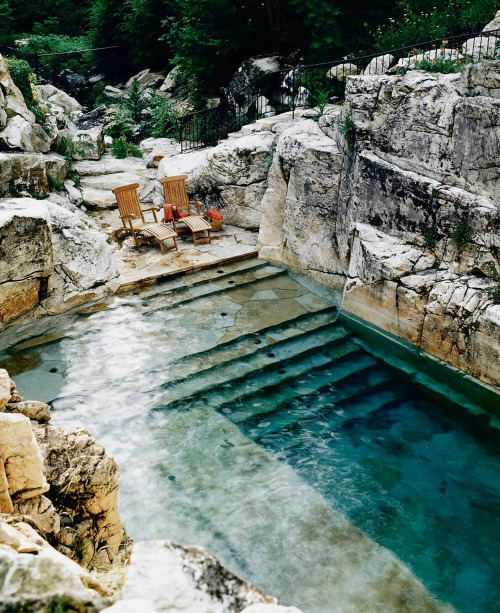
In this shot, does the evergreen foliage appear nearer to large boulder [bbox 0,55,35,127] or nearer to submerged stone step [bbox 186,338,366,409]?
large boulder [bbox 0,55,35,127]

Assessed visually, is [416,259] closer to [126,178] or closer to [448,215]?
[448,215]

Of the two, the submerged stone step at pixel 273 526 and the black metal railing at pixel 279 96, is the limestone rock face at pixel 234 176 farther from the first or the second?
the submerged stone step at pixel 273 526

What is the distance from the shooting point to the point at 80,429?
179 inches

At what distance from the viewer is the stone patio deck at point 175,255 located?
34.8ft

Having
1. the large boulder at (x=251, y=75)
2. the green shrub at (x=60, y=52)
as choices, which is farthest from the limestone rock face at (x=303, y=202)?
the green shrub at (x=60, y=52)

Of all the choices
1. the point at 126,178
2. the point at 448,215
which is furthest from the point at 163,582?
the point at 126,178

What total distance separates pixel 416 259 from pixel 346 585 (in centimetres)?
522

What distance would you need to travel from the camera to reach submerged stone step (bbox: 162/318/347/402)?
8039 millimetres

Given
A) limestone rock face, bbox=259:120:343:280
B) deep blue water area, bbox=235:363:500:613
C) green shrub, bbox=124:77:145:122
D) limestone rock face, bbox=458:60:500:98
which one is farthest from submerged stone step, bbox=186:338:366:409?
green shrub, bbox=124:77:145:122

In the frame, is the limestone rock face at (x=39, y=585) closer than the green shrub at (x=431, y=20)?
Yes

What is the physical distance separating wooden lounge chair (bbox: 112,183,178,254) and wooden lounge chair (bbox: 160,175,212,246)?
437 millimetres

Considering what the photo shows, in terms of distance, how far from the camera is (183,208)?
12414 mm

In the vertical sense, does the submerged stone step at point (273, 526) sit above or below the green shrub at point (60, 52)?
below

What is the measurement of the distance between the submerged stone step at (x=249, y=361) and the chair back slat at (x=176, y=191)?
15.2ft
